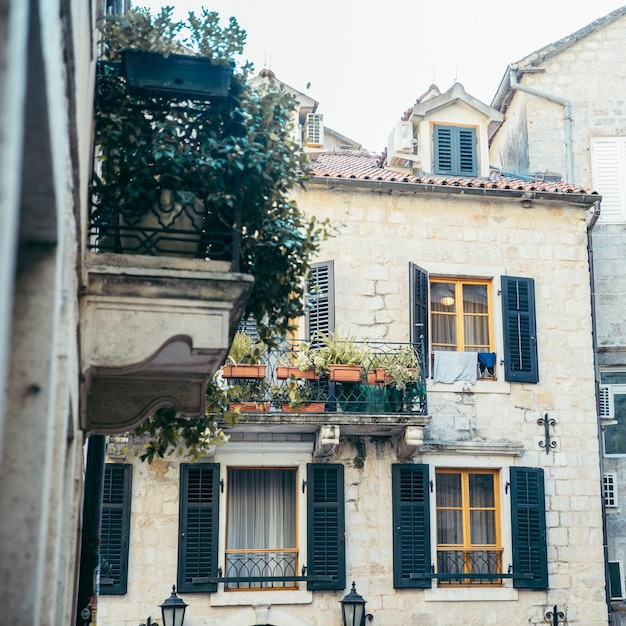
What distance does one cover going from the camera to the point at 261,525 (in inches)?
594

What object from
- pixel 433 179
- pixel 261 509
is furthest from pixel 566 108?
pixel 261 509

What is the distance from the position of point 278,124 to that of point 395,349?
8.73m

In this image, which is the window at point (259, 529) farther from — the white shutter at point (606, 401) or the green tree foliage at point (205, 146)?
the green tree foliage at point (205, 146)

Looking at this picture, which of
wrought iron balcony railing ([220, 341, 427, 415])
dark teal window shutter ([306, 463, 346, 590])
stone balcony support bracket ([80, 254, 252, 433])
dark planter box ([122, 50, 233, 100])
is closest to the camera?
stone balcony support bracket ([80, 254, 252, 433])

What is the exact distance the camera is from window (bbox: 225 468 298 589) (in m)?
14.9

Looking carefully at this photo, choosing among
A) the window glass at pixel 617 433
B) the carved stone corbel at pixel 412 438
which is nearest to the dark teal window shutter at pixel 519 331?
the carved stone corbel at pixel 412 438

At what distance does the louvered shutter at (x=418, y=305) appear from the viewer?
51.0 feet

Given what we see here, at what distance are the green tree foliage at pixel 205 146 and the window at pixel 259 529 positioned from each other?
318 inches

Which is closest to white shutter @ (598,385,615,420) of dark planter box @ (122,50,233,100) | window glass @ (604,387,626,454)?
window glass @ (604,387,626,454)

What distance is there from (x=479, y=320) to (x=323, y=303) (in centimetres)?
230

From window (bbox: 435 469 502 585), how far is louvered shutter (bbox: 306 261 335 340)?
2568 millimetres

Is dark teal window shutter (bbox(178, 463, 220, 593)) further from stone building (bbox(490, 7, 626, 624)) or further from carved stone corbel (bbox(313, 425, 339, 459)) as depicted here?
stone building (bbox(490, 7, 626, 624))

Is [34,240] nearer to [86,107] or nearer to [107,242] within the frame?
[86,107]

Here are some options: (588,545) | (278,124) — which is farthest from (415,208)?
(278,124)
